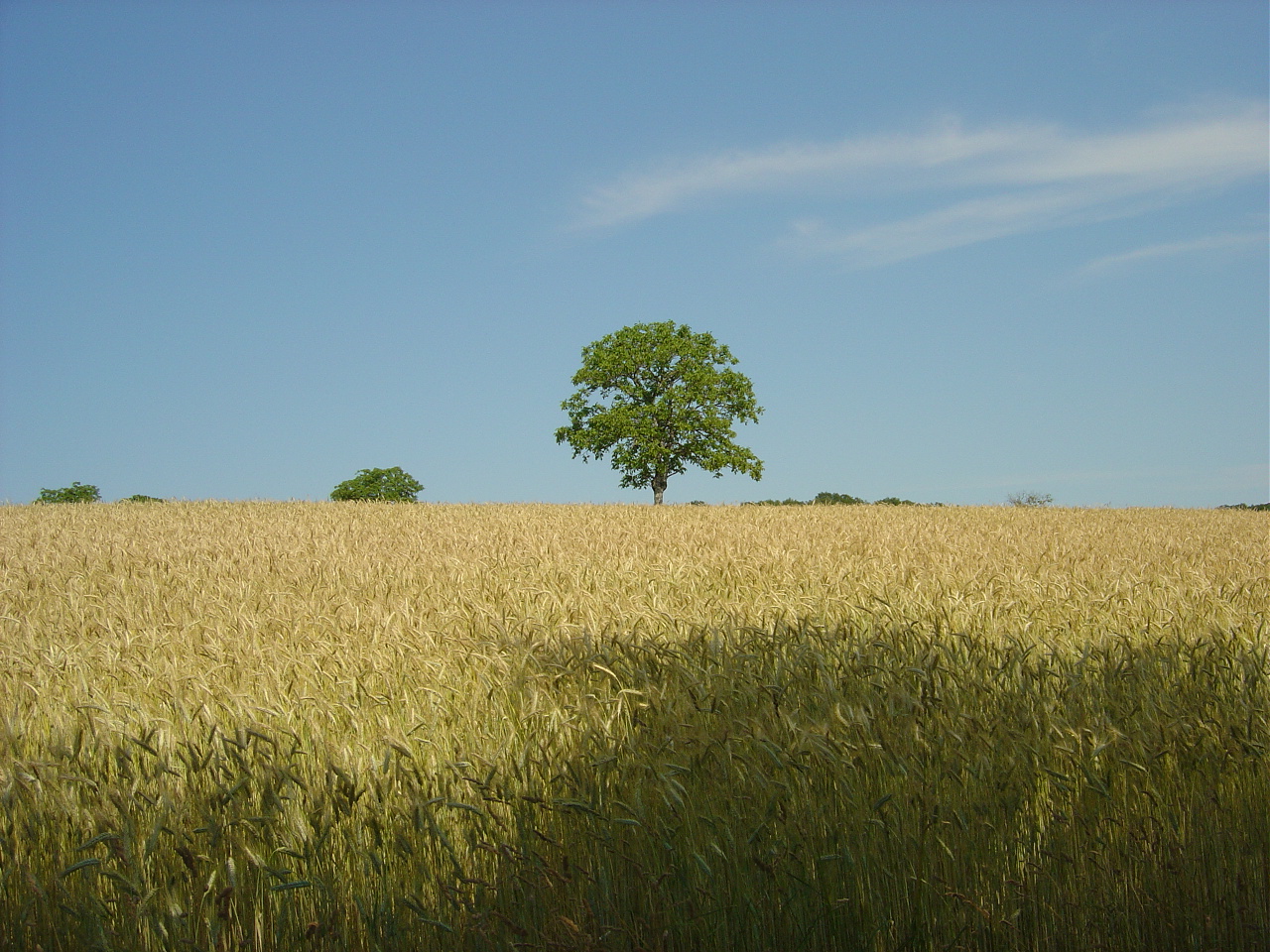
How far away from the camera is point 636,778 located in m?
3.84

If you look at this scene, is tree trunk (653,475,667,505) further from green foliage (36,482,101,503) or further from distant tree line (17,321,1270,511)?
green foliage (36,482,101,503)

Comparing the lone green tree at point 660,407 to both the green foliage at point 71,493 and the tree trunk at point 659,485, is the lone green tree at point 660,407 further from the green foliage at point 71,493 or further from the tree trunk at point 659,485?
the green foliage at point 71,493

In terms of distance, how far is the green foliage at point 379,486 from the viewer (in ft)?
167

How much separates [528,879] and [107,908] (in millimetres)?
1529

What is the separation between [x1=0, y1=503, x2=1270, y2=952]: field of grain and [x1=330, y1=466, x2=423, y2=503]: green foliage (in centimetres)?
4507

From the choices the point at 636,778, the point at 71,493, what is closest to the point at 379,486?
the point at 71,493

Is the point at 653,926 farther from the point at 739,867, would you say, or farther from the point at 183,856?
the point at 183,856

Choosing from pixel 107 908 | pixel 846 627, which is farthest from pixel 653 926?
pixel 846 627

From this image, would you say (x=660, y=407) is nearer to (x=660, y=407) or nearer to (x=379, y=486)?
(x=660, y=407)

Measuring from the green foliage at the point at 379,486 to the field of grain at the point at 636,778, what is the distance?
45.1 m

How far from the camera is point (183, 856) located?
10.2 feet

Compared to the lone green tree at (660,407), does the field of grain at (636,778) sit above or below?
below

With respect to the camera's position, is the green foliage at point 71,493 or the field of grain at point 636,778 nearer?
the field of grain at point 636,778

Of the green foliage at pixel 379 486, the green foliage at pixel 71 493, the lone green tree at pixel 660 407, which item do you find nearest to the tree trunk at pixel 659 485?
the lone green tree at pixel 660 407
